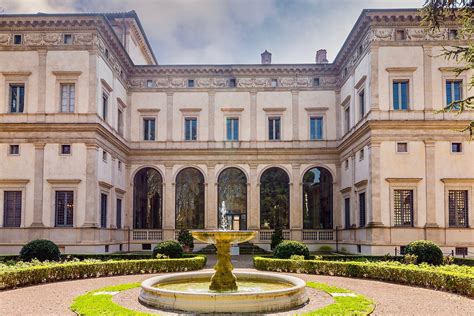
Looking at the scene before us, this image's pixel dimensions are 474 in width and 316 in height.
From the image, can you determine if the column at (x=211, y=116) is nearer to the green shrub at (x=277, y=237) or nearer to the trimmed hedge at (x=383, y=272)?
the green shrub at (x=277, y=237)

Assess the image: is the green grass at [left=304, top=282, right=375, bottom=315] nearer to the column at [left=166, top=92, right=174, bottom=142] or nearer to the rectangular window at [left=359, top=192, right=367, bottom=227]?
the rectangular window at [left=359, top=192, right=367, bottom=227]

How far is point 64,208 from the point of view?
94.6ft

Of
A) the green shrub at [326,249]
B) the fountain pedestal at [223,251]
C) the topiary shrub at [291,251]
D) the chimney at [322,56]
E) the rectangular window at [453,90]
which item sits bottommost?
the green shrub at [326,249]

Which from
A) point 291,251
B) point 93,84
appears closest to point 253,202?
A: point 291,251

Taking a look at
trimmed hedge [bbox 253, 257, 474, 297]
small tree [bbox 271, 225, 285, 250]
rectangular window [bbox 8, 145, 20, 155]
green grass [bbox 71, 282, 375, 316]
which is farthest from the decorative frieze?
green grass [bbox 71, 282, 375, 316]

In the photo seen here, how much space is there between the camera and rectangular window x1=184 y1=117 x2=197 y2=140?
38.1 m

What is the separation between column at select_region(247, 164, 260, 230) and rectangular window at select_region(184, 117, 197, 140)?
5065mm

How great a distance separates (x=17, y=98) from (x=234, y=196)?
1679 cm

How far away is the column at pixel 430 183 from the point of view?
27.6 meters

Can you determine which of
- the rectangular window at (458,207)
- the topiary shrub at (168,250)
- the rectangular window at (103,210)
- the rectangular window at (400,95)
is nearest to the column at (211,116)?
the rectangular window at (103,210)

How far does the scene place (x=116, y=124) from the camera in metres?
34.4

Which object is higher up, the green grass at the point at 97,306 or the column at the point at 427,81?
the column at the point at 427,81

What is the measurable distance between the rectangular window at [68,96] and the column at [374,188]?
17.9 meters

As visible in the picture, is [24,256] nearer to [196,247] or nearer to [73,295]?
[73,295]
